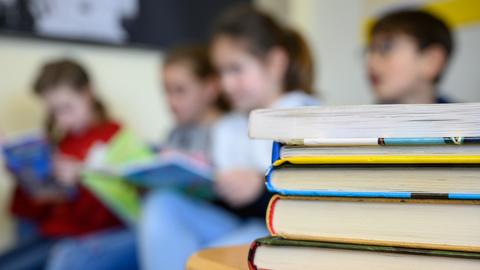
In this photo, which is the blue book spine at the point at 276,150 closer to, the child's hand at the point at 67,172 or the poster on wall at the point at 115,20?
the child's hand at the point at 67,172

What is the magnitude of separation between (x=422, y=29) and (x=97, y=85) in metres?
1.10

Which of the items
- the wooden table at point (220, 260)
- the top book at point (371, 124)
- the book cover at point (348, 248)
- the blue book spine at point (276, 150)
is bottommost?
the wooden table at point (220, 260)

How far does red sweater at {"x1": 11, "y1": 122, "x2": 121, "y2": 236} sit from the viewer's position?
1.44 meters

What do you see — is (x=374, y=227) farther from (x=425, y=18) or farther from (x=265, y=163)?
(x=425, y=18)

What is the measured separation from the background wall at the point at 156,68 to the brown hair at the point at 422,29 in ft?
0.63

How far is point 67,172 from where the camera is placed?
55.9 inches

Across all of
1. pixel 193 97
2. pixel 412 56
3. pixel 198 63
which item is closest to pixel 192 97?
pixel 193 97

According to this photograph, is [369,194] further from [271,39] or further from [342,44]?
[342,44]

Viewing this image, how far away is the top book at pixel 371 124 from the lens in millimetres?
293

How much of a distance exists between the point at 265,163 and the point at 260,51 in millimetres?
283

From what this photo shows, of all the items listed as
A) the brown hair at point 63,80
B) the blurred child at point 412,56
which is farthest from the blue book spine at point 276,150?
the brown hair at point 63,80

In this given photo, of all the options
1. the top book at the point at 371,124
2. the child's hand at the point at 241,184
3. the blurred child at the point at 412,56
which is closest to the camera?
the top book at the point at 371,124

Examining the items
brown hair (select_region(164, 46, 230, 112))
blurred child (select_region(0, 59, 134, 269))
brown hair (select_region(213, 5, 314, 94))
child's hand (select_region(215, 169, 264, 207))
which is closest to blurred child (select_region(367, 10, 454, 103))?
brown hair (select_region(213, 5, 314, 94))

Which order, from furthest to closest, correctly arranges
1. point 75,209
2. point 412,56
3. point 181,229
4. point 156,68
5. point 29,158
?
point 156,68 < point 75,209 < point 29,158 < point 412,56 < point 181,229
